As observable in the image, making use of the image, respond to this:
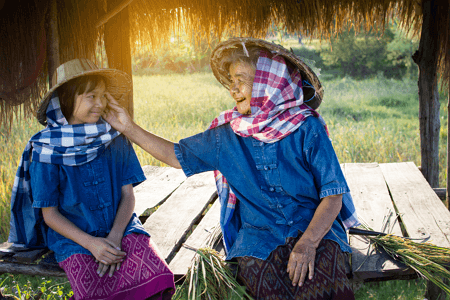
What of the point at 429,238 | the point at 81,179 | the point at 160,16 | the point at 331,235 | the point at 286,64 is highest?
the point at 160,16

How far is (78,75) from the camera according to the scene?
1.92 meters

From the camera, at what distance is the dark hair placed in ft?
6.59

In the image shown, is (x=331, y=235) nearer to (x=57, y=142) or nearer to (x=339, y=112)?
(x=57, y=142)

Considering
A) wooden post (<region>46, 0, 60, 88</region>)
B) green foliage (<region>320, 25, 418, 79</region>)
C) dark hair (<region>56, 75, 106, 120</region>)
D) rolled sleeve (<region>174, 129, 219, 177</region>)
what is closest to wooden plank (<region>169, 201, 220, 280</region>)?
rolled sleeve (<region>174, 129, 219, 177</region>)

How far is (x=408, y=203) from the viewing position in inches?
121

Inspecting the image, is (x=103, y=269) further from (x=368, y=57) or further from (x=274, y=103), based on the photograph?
(x=368, y=57)

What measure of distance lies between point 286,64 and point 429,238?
→ 4.69ft

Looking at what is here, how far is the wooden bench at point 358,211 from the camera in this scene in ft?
7.02

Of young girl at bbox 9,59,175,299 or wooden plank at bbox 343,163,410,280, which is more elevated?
young girl at bbox 9,59,175,299

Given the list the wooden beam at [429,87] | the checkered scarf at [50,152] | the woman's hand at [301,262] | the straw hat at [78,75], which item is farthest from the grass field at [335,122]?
the woman's hand at [301,262]

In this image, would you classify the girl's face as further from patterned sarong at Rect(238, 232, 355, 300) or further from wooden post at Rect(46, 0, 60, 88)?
patterned sarong at Rect(238, 232, 355, 300)

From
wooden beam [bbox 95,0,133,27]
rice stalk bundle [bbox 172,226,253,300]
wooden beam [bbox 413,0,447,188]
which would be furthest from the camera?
wooden beam [bbox 413,0,447,188]

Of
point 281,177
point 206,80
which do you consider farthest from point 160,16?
point 206,80

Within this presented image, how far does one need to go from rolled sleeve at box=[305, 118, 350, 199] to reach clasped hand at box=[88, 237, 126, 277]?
1015 mm
